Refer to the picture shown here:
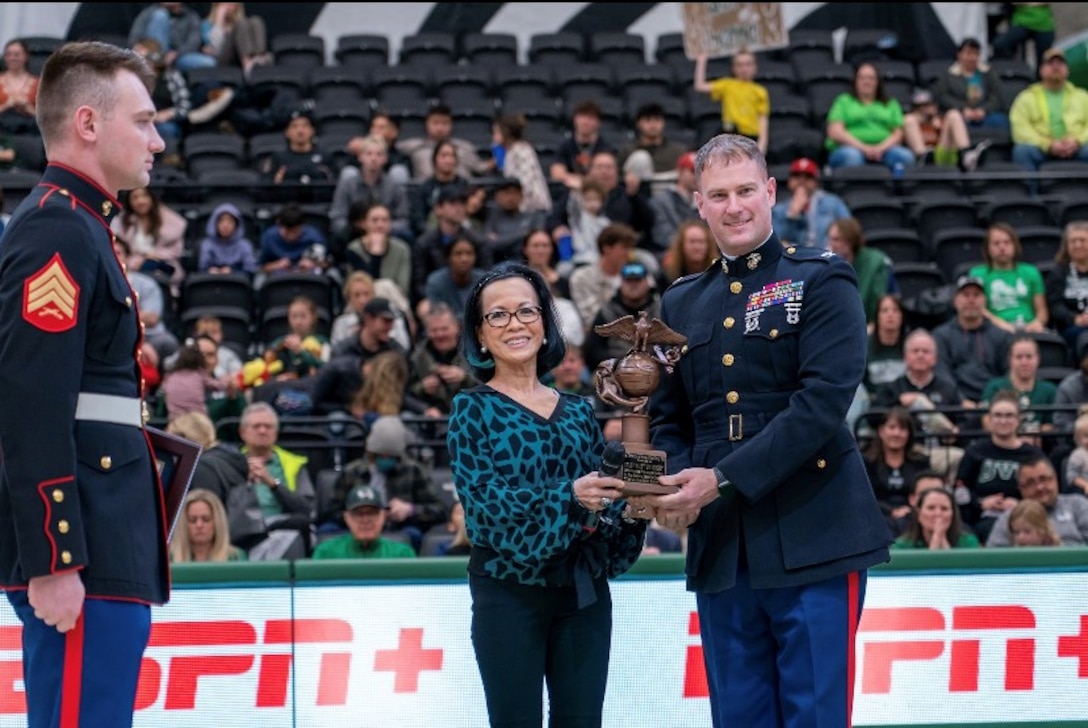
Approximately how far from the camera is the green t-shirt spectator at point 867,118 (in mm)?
14719

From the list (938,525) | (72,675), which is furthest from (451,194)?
(72,675)

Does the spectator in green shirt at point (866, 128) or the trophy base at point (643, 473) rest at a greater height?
→ the spectator in green shirt at point (866, 128)

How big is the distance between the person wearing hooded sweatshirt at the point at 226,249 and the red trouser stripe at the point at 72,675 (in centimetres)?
868

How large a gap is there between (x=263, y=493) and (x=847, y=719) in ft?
17.1

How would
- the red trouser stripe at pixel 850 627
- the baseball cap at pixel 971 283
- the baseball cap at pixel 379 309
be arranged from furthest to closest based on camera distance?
the baseball cap at pixel 971 283 → the baseball cap at pixel 379 309 → the red trouser stripe at pixel 850 627

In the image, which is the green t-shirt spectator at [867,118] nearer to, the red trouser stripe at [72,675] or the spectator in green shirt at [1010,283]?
the spectator in green shirt at [1010,283]

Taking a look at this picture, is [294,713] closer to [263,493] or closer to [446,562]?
[446,562]

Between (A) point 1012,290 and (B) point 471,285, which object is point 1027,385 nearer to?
(A) point 1012,290

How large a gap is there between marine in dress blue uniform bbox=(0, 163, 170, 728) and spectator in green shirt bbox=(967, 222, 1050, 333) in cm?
862

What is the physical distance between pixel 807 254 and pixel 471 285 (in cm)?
401

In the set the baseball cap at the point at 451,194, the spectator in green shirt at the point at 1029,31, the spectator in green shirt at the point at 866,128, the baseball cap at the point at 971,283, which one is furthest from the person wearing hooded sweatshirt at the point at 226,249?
the spectator in green shirt at the point at 1029,31

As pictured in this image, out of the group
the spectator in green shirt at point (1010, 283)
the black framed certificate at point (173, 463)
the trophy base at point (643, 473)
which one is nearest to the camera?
the black framed certificate at point (173, 463)

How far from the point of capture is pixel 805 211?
12508 mm

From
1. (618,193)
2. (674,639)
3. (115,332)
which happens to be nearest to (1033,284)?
(618,193)
